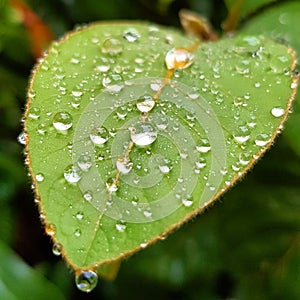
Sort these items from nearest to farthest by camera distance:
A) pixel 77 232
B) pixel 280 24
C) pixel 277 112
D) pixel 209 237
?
pixel 77 232
pixel 277 112
pixel 280 24
pixel 209 237

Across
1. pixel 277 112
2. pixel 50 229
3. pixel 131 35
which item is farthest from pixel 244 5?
pixel 50 229

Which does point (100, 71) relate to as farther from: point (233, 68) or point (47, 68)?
point (233, 68)

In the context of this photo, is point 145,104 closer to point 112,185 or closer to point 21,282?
point 112,185

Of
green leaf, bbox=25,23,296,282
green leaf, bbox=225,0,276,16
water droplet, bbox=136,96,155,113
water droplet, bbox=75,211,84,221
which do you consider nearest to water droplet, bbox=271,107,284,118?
green leaf, bbox=25,23,296,282

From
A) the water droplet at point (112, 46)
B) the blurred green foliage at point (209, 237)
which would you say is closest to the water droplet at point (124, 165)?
the water droplet at point (112, 46)

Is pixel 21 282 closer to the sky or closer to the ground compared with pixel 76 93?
closer to the ground

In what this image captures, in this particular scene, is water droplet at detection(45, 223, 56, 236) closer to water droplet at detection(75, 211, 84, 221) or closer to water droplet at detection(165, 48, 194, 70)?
water droplet at detection(75, 211, 84, 221)
